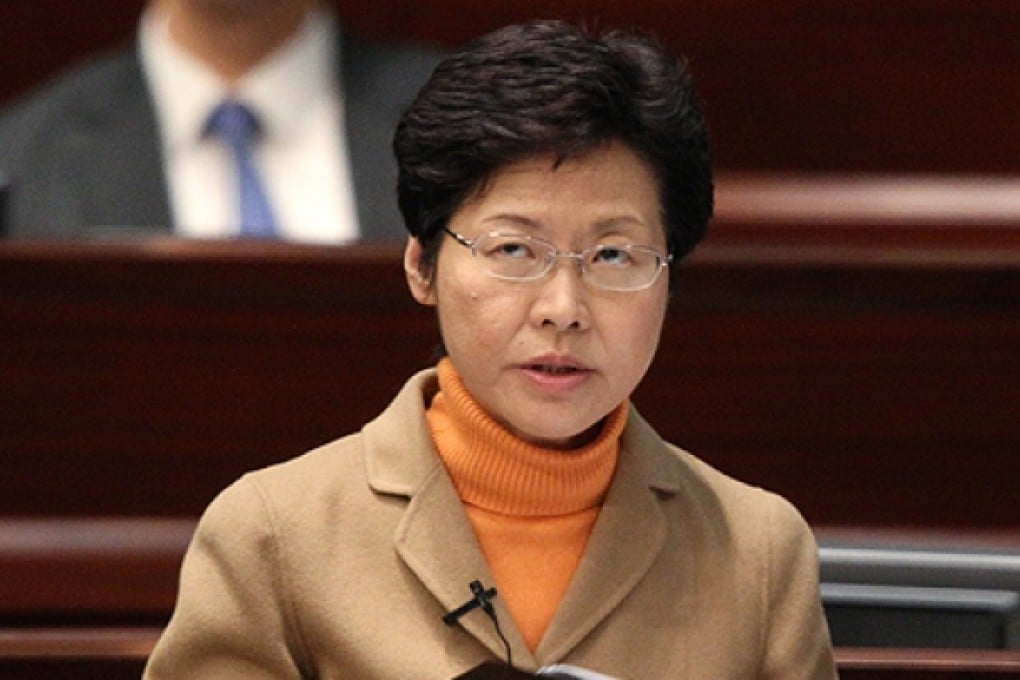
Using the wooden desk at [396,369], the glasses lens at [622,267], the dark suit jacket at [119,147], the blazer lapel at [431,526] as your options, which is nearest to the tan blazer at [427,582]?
the blazer lapel at [431,526]

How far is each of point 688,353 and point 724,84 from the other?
0.63 m

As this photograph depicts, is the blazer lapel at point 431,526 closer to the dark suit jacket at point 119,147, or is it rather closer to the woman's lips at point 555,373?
the woman's lips at point 555,373

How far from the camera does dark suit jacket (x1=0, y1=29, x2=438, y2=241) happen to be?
171 cm

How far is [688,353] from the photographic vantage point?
143cm

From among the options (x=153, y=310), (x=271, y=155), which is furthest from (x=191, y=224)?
(x=153, y=310)

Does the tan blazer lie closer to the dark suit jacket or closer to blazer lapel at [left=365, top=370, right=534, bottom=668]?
blazer lapel at [left=365, top=370, right=534, bottom=668]

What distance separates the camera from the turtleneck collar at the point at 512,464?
1.05 meters

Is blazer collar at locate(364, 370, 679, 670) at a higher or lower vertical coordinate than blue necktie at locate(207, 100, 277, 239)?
lower

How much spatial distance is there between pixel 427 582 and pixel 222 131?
0.83 metres

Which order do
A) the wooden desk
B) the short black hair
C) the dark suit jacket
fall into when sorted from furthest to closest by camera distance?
1. the dark suit jacket
2. the wooden desk
3. the short black hair

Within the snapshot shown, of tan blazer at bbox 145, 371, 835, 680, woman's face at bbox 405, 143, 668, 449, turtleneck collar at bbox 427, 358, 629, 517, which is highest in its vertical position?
woman's face at bbox 405, 143, 668, 449

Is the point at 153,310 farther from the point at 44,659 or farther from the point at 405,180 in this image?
the point at 405,180

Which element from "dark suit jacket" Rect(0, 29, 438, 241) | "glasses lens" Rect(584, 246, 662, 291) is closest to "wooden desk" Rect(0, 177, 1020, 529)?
"dark suit jacket" Rect(0, 29, 438, 241)

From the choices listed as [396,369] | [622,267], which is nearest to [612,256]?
[622,267]
